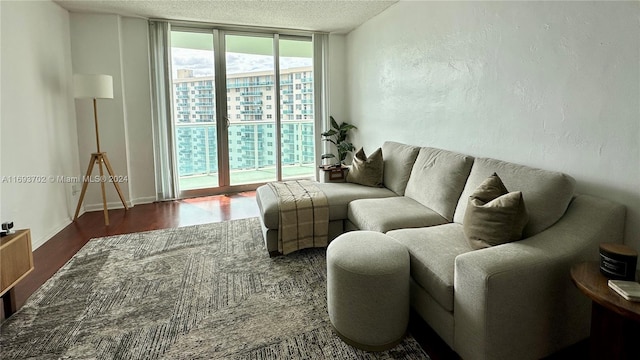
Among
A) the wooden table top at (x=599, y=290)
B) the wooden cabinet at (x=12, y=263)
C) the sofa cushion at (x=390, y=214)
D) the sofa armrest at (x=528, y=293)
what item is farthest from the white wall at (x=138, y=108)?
the wooden table top at (x=599, y=290)

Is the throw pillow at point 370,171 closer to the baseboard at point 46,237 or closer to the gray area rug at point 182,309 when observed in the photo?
the gray area rug at point 182,309

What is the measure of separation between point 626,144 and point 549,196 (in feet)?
1.46

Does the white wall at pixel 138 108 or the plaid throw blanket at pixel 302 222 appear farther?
the white wall at pixel 138 108

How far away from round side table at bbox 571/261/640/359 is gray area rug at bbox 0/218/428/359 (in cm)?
77

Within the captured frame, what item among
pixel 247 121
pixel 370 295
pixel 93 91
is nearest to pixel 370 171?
pixel 370 295

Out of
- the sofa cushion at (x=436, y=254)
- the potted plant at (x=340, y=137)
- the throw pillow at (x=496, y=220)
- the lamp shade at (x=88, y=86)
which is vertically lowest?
the sofa cushion at (x=436, y=254)

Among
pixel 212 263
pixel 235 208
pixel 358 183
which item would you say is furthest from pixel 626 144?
Result: pixel 235 208

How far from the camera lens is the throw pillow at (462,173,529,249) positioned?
186cm

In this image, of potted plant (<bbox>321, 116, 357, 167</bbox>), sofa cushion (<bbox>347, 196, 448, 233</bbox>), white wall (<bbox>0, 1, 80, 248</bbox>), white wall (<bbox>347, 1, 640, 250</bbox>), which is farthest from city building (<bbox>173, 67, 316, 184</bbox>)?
sofa cushion (<bbox>347, 196, 448, 233</bbox>)

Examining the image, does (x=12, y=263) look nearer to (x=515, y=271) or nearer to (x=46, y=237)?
(x=46, y=237)

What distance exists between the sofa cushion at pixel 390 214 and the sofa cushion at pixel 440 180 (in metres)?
0.07

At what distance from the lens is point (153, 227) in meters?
3.91

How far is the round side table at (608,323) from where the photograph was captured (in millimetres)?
1383

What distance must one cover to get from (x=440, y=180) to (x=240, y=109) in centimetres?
365
